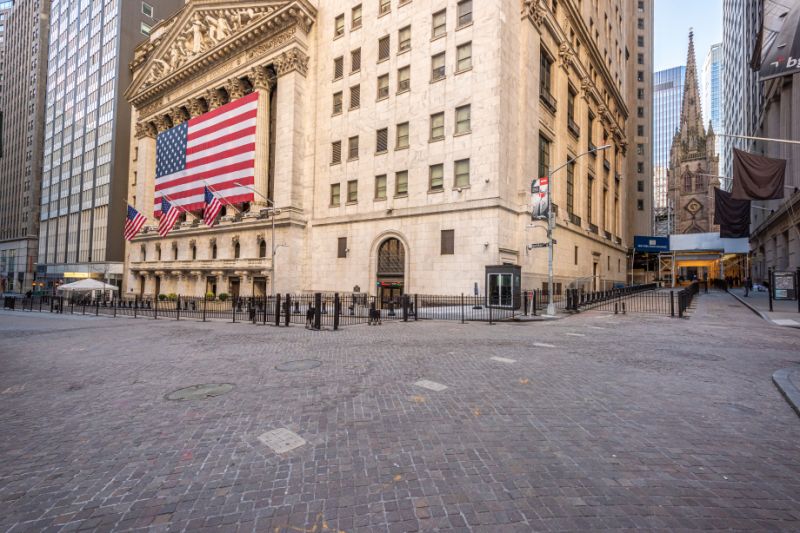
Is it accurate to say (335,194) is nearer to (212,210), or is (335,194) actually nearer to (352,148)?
(352,148)

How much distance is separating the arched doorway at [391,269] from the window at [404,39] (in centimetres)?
1525

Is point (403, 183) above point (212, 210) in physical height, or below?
above

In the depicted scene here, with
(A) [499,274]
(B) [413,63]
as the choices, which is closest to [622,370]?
(A) [499,274]

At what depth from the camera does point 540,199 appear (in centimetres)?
2147

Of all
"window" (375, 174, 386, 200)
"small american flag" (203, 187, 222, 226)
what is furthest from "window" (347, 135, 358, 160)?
"small american flag" (203, 187, 222, 226)

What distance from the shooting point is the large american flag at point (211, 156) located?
3597 cm

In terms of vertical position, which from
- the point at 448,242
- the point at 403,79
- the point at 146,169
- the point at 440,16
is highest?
the point at 440,16

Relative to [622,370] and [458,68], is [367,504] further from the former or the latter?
[458,68]

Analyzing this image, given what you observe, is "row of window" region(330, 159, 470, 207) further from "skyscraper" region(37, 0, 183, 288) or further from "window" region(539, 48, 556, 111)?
"skyscraper" region(37, 0, 183, 288)

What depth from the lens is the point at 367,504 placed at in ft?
9.98

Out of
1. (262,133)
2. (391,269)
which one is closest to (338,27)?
(262,133)

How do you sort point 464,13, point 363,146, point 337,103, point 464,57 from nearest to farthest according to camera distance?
point 464,57, point 464,13, point 363,146, point 337,103

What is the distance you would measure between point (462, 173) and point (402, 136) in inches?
253

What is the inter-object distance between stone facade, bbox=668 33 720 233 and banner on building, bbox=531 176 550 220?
84712 millimetres
